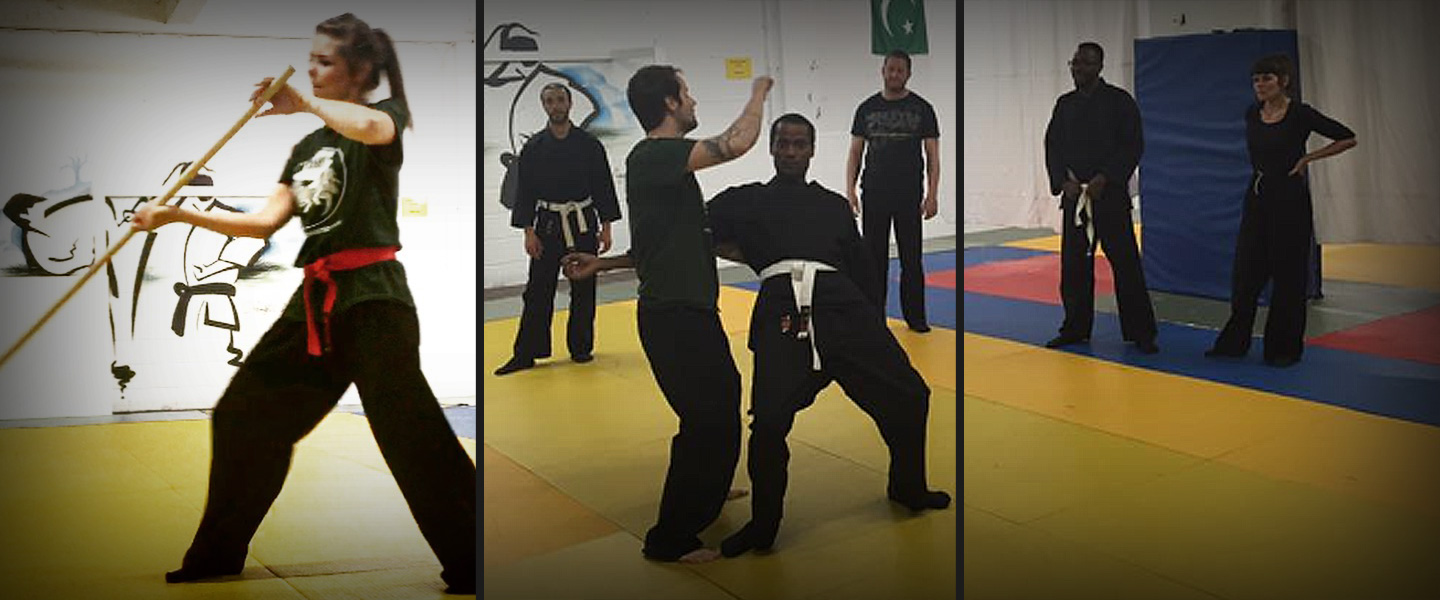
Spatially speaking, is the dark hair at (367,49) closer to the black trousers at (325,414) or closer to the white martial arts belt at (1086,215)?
the black trousers at (325,414)

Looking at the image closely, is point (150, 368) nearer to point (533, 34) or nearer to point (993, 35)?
point (533, 34)

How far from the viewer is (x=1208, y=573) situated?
346 cm

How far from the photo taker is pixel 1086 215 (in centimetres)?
529

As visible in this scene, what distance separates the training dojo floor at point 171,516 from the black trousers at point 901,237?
1.22 m

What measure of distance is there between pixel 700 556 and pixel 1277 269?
3.12 m

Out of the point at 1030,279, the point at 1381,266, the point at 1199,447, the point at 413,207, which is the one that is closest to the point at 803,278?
the point at 413,207

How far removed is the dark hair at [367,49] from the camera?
3094 mm

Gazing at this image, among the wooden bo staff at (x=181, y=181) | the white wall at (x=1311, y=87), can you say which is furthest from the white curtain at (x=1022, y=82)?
the wooden bo staff at (x=181, y=181)

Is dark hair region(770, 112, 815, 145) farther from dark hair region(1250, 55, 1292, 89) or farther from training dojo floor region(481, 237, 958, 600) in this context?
dark hair region(1250, 55, 1292, 89)

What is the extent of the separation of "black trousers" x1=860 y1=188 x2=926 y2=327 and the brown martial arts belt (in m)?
1.33

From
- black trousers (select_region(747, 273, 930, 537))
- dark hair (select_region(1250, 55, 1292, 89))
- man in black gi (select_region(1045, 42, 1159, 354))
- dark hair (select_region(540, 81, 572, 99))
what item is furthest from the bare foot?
dark hair (select_region(1250, 55, 1292, 89))

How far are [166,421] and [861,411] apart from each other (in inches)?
74.8

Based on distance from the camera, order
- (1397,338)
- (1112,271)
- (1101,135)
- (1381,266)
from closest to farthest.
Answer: (1397,338)
(1101,135)
(1112,271)
(1381,266)

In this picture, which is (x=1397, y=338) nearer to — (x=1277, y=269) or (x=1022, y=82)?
(x=1277, y=269)
